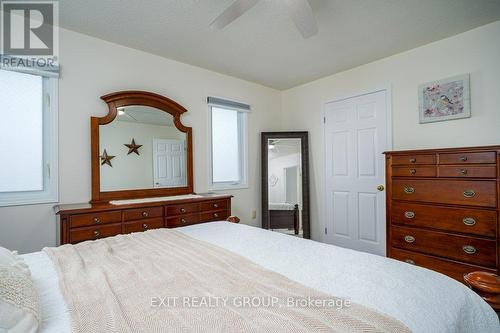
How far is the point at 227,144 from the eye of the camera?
3.65 meters

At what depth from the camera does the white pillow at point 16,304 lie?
64cm

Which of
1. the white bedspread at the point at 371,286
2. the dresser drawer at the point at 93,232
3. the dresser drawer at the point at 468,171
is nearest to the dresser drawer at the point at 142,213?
the dresser drawer at the point at 93,232

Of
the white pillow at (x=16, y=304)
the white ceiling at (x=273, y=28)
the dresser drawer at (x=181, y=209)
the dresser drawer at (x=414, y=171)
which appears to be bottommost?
the dresser drawer at (x=181, y=209)

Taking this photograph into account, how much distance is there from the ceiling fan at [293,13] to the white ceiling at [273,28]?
0.42ft

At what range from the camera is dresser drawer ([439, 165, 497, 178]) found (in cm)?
192

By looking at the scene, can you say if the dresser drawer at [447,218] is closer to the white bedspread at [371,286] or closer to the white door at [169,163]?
the white bedspread at [371,286]

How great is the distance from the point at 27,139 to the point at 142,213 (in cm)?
116

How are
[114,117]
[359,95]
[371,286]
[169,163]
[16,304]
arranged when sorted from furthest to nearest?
1. [359,95]
2. [169,163]
3. [114,117]
4. [371,286]
5. [16,304]

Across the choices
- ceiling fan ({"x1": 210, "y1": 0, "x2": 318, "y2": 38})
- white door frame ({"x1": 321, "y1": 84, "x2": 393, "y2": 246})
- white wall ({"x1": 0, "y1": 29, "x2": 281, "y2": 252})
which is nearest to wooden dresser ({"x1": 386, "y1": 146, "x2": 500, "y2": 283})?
white door frame ({"x1": 321, "y1": 84, "x2": 393, "y2": 246})

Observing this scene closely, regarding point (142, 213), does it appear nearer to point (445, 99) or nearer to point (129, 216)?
point (129, 216)

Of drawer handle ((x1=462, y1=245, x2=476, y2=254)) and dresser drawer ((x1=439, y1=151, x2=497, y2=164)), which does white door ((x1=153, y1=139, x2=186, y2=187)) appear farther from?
drawer handle ((x1=462, y1=245, x2=476, y2=254))

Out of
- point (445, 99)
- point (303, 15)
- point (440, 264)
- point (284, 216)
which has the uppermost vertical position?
point (303, 15)

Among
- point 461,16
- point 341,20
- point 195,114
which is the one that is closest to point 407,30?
point 461,16

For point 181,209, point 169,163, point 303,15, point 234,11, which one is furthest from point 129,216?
point 303,15
